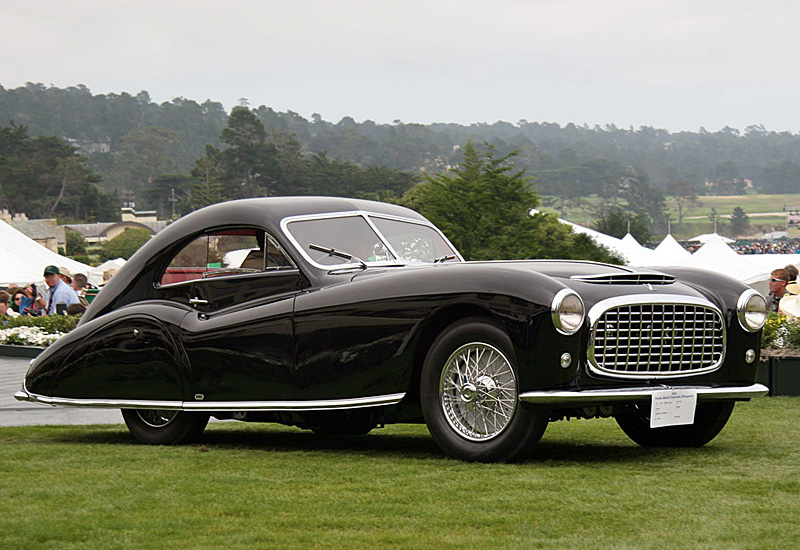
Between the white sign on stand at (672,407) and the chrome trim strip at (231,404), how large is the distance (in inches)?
60.9

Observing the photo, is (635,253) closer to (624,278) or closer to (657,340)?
(624,278)

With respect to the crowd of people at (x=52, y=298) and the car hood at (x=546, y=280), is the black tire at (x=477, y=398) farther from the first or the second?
the crowd of people at (x=52, y=298)

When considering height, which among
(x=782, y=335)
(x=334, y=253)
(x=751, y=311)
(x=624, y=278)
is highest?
(x=334, y=253)

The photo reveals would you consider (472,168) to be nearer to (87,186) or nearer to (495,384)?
(495,384)

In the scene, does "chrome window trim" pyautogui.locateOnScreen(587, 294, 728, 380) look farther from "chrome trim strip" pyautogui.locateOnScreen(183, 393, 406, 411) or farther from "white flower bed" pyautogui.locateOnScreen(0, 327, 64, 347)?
"white flower bed" pyautogui.locateOnScreen(0, 327, 64, 347)

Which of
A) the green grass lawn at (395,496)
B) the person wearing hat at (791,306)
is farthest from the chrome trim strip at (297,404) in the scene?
the person wearing hat at (791,306)

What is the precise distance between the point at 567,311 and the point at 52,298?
54.3 ft

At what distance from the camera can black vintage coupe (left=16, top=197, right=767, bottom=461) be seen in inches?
265

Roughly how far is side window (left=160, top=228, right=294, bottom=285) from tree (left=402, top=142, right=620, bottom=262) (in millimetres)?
37219

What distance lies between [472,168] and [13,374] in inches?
1324

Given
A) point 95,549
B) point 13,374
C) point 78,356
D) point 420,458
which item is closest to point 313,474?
point 420,458

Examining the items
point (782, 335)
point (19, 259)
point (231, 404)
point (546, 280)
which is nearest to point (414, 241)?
point (231, 404)

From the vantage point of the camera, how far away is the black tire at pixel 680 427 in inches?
308

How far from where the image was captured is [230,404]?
8016 millimetres
